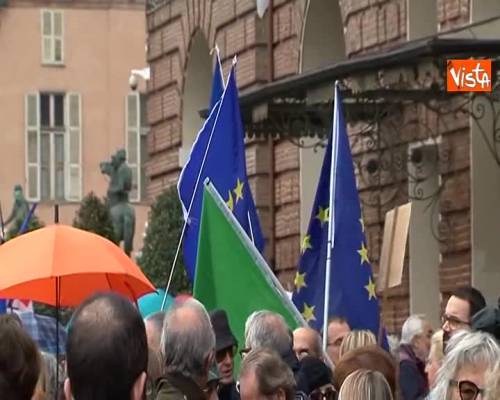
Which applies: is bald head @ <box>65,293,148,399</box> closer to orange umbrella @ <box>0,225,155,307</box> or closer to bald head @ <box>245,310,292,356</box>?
bald head @ <box>245,310,292,356</box>

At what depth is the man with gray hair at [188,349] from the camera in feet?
26.7

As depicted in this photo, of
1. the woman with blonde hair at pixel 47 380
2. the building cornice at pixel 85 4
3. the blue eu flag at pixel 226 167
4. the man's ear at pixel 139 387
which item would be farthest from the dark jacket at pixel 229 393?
the building cornice at pixel 85 4

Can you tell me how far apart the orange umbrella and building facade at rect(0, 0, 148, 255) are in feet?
150

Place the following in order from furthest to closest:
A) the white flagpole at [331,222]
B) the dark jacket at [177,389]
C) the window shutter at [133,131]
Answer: the window shutter at [133,131] → the white flagpole at [331,222] → the dark jacket at [177,389]

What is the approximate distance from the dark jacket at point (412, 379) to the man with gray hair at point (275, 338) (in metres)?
1.57

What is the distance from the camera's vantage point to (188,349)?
27.2ft

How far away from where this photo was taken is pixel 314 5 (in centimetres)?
2278

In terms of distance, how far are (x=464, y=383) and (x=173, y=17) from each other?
20.3 metres

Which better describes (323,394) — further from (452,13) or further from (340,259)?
(452,13)

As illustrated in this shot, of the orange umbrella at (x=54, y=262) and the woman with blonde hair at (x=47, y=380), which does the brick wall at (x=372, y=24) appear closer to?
the orange umbrella at (x=54, y=262)

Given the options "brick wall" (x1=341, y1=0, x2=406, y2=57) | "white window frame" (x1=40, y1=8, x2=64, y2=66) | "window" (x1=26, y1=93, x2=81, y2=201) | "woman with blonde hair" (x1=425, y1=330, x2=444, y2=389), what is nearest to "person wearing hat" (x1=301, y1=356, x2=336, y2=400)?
"woman with blonde hair" (x1=425, y1=330, x2=444, y2=389)

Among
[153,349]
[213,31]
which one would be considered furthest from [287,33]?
[153,349]

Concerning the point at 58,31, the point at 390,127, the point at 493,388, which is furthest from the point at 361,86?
the point at 58,31

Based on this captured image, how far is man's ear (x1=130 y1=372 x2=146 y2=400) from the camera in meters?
5.71
